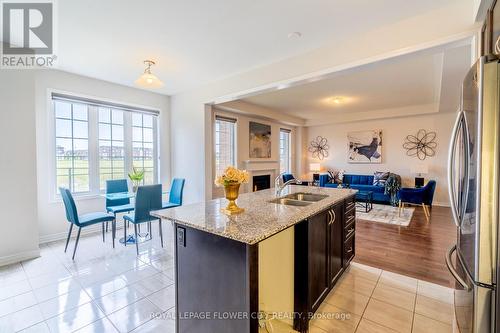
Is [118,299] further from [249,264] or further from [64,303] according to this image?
[249,264]

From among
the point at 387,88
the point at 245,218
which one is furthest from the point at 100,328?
the point at 387,88

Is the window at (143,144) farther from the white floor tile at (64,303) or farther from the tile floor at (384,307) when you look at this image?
the tile floor at (384,307)

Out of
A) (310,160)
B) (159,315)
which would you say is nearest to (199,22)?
(159,315)

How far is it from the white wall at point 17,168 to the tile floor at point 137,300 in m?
0.32

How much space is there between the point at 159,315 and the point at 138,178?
7.58ft

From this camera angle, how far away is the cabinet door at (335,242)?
7.05ft

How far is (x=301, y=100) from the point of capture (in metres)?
5.59

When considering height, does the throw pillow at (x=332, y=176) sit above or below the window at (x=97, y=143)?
below

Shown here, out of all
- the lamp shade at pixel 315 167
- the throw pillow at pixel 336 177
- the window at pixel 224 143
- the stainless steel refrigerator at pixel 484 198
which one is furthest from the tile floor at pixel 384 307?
the lamp shade at pixel 315 167

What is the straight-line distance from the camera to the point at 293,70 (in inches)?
128

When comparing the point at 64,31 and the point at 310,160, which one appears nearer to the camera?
the point at 64,31

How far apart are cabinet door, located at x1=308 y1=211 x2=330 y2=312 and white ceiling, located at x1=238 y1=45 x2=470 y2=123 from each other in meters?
1.99

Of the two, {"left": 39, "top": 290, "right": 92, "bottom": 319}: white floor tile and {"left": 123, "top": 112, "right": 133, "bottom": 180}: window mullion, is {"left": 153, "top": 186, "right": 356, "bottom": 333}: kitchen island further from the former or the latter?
{"left": 123, "top": 112, "right": 133, "bottom": 180}: window mullion

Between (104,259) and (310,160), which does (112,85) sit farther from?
(310,160)
